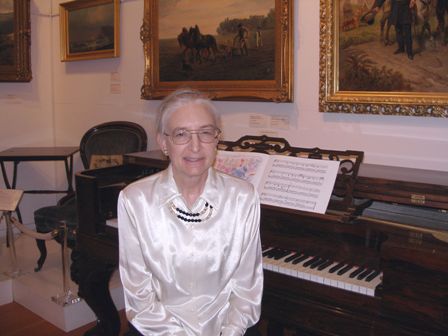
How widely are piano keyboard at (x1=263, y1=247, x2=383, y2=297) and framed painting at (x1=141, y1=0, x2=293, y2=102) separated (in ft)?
4.65

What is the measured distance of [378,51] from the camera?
3002mm

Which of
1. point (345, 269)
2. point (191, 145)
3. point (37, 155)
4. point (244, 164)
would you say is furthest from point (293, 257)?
point (37, 155)

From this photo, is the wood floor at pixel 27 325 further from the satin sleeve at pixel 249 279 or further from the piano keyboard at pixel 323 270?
the satin sleeve at pixel 249 279

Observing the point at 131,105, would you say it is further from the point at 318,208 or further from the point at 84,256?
the point at 318,208

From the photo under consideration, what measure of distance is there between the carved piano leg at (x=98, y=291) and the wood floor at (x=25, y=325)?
411mm

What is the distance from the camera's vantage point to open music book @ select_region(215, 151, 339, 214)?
2326 mm

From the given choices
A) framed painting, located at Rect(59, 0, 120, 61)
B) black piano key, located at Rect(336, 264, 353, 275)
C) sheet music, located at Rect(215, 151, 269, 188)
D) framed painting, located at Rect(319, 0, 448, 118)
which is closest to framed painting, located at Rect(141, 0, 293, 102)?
framed painting, located at Rect(319, 0, 448, 118)

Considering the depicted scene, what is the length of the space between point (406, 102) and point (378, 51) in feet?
1.13

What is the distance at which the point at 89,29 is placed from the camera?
4887mm

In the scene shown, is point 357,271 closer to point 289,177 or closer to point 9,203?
point 289,177

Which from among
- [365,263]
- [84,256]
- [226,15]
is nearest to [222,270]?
[365,263]

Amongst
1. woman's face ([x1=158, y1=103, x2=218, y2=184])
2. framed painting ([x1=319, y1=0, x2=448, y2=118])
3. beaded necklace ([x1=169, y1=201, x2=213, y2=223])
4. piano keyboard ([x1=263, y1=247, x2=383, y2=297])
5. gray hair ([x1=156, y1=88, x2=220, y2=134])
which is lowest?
piano keyboard ([x1=263, y1=247, x2=383, y2=297])

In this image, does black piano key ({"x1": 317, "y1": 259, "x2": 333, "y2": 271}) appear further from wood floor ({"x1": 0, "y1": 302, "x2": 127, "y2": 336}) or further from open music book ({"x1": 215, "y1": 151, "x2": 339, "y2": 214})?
Result: wood floor ({"x1": 0, "y1": 302, "x2": 127, "y2": 336})

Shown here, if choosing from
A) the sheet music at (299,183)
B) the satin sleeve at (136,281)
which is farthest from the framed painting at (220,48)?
the satin sleeve at (136,281)
